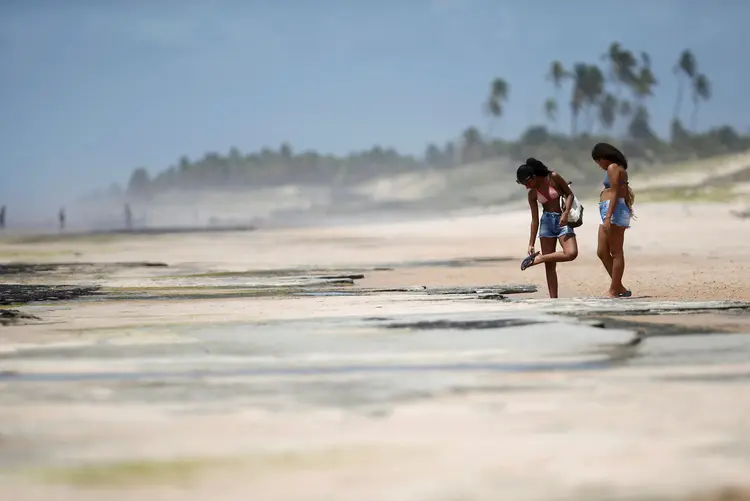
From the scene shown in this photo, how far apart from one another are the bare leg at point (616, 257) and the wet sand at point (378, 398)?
425 mm

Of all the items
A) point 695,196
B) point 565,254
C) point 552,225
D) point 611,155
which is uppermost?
point 695,196

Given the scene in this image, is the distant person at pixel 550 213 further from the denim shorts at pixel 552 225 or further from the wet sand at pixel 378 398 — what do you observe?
the wet sand at pixel 378 398

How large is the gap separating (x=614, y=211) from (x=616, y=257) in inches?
18.7

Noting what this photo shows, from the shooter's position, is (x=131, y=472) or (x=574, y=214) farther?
(x=574, y=214)

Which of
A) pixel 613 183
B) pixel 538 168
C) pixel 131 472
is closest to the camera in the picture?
pixel 131 472

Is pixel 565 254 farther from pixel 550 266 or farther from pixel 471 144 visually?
pixel 471 144

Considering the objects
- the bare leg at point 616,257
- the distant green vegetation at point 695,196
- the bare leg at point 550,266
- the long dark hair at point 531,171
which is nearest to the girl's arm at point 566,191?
the long dark hair at point 531,171

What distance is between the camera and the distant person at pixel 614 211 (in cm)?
1215

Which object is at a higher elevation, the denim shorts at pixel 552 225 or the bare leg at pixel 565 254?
the denim shorts at pixel 552 225

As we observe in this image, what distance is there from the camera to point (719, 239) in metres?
30.4

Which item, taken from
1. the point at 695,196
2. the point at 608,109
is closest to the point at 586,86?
the point at 608,109

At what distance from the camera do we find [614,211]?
40.3 feet

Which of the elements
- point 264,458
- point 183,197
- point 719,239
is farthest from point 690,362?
point 183,197

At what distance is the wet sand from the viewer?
438cm
